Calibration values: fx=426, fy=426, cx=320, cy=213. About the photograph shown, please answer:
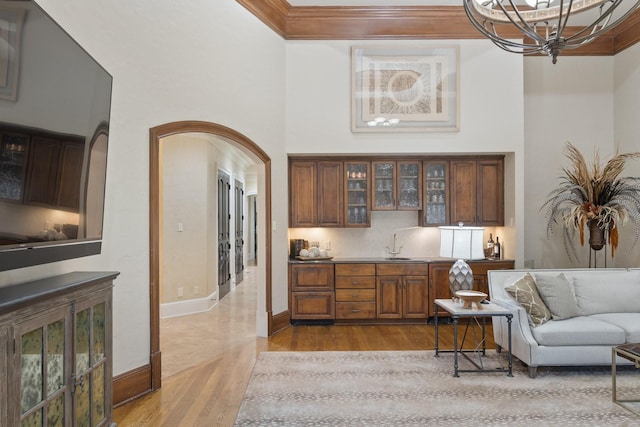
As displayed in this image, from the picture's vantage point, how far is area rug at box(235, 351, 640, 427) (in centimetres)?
293

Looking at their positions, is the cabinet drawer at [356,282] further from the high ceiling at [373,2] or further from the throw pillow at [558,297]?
the high ceiling at [373,2]

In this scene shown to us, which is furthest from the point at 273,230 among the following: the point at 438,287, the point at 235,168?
the point at 235,168

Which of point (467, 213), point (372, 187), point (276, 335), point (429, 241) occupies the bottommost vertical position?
point (276, 335)

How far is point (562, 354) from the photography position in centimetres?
367

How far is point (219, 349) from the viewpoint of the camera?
15.1ft

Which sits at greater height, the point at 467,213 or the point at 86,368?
the point at 467,213

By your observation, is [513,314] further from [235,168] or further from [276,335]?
[235,168]

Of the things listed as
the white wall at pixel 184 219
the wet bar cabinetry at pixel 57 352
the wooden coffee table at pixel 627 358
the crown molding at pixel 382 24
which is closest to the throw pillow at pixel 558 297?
the wooden coffee table at pixel 627 358

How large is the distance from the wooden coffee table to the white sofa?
20.0 inches

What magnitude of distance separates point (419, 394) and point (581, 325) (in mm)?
1620

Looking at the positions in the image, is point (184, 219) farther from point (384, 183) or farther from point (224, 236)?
point (384, 183)

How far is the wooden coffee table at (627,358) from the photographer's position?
288 centimetres

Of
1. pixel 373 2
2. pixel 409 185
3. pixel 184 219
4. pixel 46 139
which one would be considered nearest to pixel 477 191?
pixel 409 185

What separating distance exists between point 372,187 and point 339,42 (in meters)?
1.96
